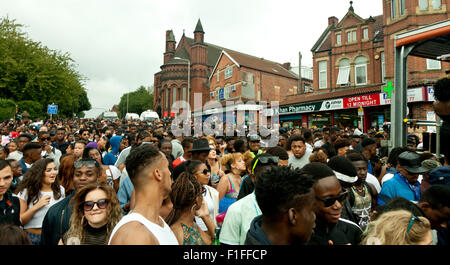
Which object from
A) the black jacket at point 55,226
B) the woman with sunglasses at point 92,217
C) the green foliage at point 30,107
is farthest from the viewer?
the green foliage at point 30,107

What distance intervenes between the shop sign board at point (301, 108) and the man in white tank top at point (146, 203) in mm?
24233

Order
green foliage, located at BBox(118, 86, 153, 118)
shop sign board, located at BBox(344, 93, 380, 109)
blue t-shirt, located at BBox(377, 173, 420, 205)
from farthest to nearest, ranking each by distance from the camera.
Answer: green foliage, located at BBox(118, 86, 153, 118) → shop sign board, located at BBox(344, 93, 380, 109) → blue t-shirt, located at BBox(377, 173, 420, 205)

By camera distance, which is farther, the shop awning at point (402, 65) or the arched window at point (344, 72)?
the arched window at point (344, 72)

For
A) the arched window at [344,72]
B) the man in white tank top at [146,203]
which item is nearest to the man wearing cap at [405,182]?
the man in white tank top at [146,203]

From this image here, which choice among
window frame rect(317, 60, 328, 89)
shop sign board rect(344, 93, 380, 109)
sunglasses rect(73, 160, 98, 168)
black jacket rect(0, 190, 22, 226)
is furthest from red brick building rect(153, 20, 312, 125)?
black jacket rect(0, 190, 22, 226)

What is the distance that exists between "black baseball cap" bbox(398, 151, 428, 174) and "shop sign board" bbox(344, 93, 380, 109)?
18.4 m

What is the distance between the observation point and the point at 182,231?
246cm

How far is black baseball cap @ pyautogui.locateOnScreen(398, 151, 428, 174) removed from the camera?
3717mm

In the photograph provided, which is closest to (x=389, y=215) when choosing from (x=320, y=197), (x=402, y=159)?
(x=320, y=197)

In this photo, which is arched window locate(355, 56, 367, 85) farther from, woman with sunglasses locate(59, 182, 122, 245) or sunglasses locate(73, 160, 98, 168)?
woman with sunglasses locate(59, 182, 122, 245)

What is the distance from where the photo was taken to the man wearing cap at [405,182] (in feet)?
12.1

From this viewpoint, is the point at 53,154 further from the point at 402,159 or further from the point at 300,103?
the point at 300,103

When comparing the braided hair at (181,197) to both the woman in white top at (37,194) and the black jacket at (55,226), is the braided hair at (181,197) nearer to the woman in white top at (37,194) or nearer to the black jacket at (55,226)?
the black jacket at (55,226)
